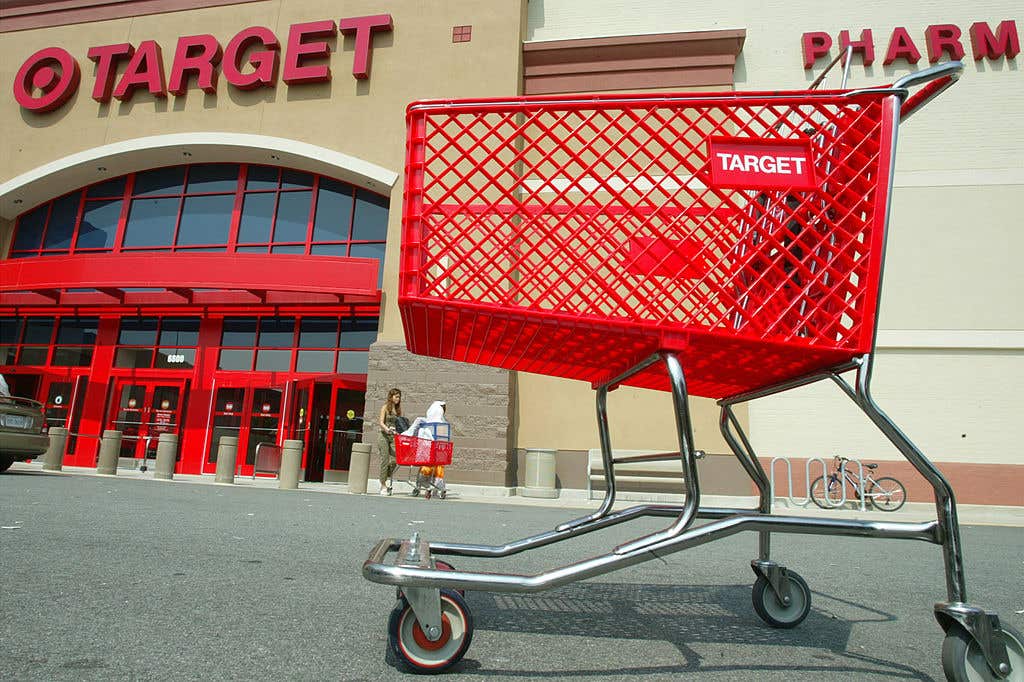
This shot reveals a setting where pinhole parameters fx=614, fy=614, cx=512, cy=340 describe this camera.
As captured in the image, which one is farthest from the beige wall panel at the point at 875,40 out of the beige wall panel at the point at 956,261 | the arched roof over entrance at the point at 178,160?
the arched roof over entrance at the point at 178,160

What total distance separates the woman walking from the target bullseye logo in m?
13.2

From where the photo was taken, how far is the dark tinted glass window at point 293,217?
15.0 meters

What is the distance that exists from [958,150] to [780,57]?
4177mm

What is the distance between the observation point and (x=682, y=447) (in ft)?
5.72

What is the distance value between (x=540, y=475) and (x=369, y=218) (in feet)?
24.6

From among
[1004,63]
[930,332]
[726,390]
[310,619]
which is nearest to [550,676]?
[310,619]

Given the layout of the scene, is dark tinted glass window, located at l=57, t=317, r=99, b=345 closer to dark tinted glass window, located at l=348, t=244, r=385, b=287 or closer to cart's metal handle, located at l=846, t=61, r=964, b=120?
dark tinted glass window, located at l=348, t=244, r=385, b=287

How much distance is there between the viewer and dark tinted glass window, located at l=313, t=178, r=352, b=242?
14789 millimetres

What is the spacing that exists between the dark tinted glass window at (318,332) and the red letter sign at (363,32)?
5.65 m

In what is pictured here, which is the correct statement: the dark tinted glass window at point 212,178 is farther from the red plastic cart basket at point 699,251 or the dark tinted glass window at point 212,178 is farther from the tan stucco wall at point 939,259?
the red plastic cart basket at point 699,251

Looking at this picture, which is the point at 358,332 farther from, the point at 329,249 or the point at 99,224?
the point at 99,224

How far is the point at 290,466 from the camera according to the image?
9680mm

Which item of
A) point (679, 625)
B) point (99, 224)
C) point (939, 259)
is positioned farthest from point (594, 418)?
point (99, 224)

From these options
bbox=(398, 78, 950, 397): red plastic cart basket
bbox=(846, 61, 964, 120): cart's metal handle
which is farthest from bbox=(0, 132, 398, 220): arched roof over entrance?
bbox=(846, 61, 964, 120): cart's metal handle
